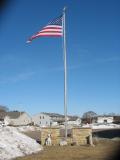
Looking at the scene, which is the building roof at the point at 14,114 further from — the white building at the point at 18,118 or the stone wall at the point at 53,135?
the stone wall at the point at 53,135

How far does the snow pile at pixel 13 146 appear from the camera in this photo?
16778 mm

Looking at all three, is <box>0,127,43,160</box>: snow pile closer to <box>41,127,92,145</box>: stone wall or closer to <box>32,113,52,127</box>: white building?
<box>41,127,92,145</box>: stone wall

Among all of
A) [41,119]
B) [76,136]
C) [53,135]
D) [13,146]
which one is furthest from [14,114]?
[13,146]

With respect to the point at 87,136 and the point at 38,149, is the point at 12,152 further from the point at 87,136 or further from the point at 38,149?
→ the point at 87,136

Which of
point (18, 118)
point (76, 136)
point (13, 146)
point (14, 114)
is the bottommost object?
point (13, 146)

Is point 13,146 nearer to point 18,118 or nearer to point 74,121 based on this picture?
point 18,118

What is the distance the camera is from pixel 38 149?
68.5 ft

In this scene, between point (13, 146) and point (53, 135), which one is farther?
point (53, 135)

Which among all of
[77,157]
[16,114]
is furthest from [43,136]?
[16,114]

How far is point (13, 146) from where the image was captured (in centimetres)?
1838

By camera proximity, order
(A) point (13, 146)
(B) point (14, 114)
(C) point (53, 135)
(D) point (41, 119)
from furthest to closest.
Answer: (D) point (41, 119)
(B) point (14, 114)
(C) point (53, 135)
(A) point (13, 146)

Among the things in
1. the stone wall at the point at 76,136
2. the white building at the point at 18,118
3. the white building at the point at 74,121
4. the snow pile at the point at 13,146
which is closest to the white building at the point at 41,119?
the white building at the point at 18,118

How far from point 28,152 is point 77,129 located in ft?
24.2

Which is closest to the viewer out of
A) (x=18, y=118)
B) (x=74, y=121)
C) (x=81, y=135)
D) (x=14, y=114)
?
(x=81, y=135)
